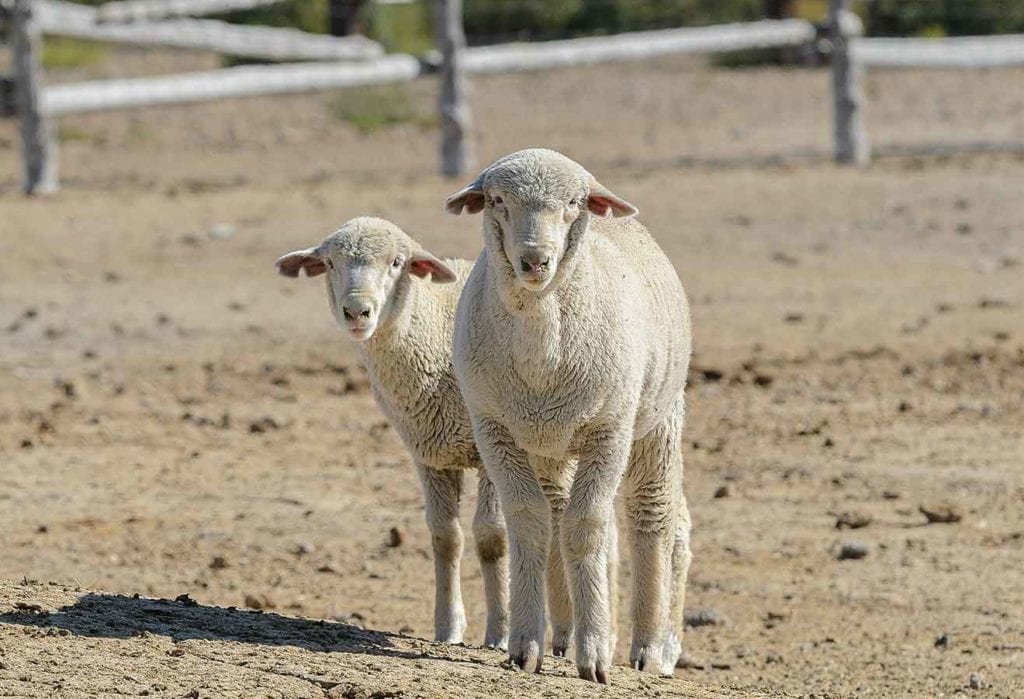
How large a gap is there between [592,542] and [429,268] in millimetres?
1426

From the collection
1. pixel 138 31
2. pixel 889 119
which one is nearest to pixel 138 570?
pixel 138 31

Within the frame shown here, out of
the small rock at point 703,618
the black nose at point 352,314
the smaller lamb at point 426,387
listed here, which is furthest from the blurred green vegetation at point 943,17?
the black nose at point 352,314

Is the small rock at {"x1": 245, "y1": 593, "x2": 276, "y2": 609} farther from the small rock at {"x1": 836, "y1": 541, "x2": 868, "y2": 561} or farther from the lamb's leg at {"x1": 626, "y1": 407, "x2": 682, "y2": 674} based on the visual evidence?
the small rock at {"x1": 836, "y1": 541, "x2": 868, "y2": 561}

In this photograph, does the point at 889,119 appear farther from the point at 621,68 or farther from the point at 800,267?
the point at 800,267

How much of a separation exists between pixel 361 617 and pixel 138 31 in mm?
12532

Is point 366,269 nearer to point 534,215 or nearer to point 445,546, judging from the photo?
point 445,546

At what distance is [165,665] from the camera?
19.2ft

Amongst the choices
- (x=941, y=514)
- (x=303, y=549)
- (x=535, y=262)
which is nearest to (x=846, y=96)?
(x=941, y=514)

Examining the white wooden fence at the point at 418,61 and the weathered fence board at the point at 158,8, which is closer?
Result: the white wooden fence at the point at 418,61

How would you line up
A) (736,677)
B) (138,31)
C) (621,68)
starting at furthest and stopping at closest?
(621,68)
(138,31)
(736,677)

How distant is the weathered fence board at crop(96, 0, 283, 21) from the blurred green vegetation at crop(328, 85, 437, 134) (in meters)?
2.61

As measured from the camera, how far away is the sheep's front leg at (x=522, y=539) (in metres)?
6.24

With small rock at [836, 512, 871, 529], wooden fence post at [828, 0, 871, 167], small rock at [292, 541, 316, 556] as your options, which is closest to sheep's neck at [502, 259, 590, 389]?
small rock at [292, 541, 316, 556]

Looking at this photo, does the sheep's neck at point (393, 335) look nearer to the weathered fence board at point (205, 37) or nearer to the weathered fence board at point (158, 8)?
the weathered fence board at point (205, 37)
